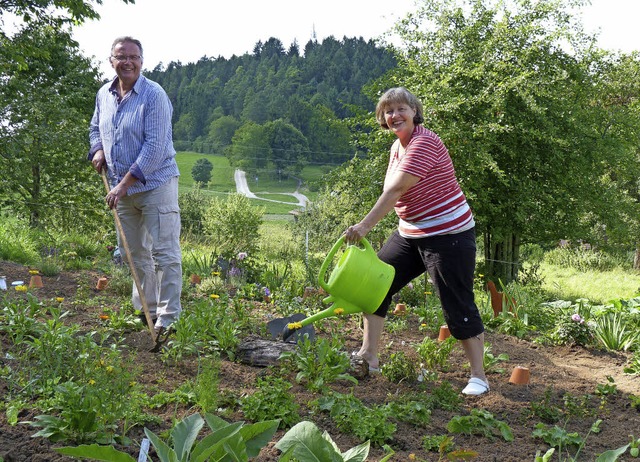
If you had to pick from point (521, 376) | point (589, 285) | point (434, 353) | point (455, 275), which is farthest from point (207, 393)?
point (589, 285)

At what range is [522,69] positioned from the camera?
358 inches

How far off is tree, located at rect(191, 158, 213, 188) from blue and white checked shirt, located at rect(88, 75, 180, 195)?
55.0m

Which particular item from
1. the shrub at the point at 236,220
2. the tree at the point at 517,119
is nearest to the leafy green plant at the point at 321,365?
the tree at the point at 517,119

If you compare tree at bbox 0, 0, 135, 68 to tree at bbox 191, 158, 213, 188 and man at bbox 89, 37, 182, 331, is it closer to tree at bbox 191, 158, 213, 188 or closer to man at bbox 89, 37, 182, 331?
man at bbox 89, 37, 182, 331

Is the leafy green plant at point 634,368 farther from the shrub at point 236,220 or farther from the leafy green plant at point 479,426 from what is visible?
the shrub at point 236,220

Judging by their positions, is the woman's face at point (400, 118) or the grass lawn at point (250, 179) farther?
the grass lawn at point (250, 179)

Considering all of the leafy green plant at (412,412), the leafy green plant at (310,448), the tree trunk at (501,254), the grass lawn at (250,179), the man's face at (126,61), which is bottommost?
the grass lawn at (250,179)

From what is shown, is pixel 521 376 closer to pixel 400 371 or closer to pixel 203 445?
pixel 400 371

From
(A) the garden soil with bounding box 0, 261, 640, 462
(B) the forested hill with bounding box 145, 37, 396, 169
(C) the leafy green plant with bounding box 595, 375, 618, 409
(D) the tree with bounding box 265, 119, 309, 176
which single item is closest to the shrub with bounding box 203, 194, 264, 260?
(A) the garden soil with bounding box 0, 261, 640, 462

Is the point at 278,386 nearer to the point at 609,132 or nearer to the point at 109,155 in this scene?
the point at 109,155

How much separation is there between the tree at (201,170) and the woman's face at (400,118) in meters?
55.9

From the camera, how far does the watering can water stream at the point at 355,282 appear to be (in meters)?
3.19

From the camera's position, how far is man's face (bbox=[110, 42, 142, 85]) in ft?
12.3

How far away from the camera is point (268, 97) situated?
63.7 meters
